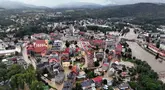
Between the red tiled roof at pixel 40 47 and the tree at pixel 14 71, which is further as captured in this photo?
the red tiled roof at pixel 40 47

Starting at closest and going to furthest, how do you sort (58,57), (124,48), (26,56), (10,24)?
(58,57) → (26,56) → (124,48) → (10,24)

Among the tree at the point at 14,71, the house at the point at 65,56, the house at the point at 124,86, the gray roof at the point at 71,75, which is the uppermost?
the tree at the point at 14,71

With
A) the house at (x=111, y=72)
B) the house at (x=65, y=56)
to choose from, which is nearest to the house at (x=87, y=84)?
the house at (x=111, y=72)

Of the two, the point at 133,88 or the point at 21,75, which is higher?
the point at 21,75

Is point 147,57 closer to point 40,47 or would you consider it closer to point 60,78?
point 60,78

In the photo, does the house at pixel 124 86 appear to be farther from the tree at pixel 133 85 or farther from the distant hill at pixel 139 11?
the distant hill at pixel 139 11

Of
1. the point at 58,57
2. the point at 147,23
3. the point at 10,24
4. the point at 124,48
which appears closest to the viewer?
the point at 58,57

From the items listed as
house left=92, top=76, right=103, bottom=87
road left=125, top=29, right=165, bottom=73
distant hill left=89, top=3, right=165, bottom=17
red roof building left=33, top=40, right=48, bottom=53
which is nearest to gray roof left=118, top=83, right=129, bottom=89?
house left=92, top=76, right=103, bottom=87

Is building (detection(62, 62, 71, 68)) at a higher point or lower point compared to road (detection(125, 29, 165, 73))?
higher

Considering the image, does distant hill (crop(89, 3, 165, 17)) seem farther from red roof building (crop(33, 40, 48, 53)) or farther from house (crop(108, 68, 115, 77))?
house (crop(108, 68, 115, 77))

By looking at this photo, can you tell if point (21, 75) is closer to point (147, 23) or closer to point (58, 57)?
point (58, 57)

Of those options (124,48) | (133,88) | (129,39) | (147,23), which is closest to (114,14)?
(147,23)
